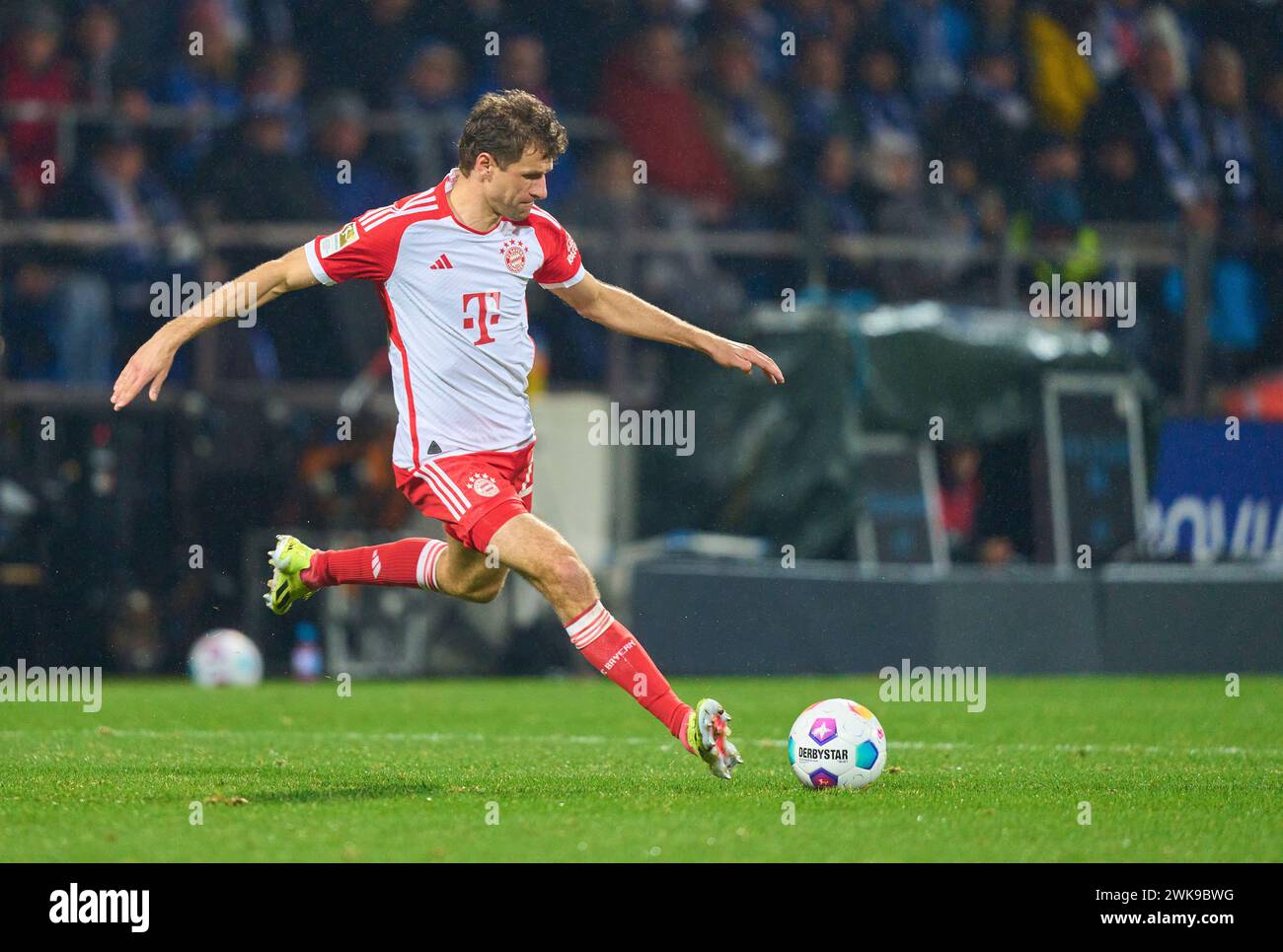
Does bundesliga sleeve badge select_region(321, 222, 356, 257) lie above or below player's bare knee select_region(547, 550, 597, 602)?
above

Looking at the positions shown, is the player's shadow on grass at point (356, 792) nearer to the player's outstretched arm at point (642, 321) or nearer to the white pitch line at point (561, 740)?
the white pitch line at point (561, 740)

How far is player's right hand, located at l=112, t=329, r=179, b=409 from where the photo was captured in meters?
6.86

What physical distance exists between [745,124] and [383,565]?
8930 millimetres

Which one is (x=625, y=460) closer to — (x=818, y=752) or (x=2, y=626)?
(x=2, y=626)

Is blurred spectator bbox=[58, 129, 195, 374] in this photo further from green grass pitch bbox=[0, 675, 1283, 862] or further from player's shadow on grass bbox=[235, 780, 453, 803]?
player's shadow on grass bbox=[235, 780, 453, 803]

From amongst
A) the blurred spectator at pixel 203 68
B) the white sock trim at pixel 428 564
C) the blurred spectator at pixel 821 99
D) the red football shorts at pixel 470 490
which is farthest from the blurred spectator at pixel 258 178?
→ the red football shorts at pixel 470 490

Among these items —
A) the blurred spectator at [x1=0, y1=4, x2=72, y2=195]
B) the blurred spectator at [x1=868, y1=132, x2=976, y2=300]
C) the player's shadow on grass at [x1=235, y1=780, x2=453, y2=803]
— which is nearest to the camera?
the player's shadow on grass at [x1=235, y1=780, x2=453, y2=803]

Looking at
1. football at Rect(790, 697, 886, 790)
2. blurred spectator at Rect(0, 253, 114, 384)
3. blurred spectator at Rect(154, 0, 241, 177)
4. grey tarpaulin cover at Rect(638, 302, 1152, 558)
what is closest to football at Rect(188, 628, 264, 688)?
blurred spectator at Rect(0, 253, 114, 384)

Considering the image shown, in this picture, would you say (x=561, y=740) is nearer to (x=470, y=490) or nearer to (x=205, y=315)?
(x=470, y=490)

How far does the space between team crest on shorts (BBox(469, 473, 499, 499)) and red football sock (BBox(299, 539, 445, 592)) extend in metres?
0.73

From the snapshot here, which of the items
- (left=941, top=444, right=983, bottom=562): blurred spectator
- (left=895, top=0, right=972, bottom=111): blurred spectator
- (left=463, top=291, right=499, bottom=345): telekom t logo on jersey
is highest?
(left=895, top=0, right=972, bottom=111): blurred spectator

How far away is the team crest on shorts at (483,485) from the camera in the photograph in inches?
294
